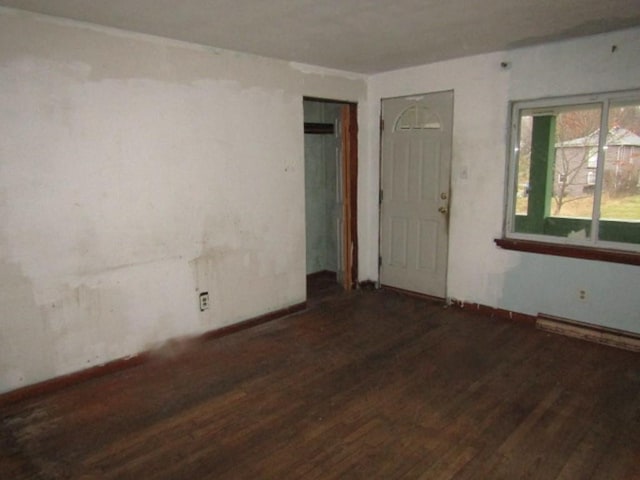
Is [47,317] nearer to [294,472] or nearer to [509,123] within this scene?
[294,472]

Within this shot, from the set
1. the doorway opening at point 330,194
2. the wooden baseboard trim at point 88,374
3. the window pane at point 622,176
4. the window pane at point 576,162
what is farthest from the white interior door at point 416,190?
the wooden baseboard trim at point 88,374

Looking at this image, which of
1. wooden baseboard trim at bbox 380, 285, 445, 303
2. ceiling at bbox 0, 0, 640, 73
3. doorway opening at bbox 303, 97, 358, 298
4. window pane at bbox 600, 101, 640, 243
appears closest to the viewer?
ceiling at bbox 0, 0, 640, 73

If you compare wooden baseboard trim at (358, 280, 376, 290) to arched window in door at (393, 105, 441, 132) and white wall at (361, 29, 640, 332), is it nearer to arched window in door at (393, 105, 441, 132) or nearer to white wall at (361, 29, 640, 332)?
white wall at (361, 29, 640, 332)

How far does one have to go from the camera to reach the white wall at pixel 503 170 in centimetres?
351

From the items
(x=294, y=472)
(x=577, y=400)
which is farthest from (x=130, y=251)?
(x=577, y=400)

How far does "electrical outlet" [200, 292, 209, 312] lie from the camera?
374 cm

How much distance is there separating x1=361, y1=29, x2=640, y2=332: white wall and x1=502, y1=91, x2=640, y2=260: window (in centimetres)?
13

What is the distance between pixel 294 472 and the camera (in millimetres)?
2178

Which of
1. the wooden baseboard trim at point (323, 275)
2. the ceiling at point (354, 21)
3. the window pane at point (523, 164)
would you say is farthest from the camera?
the wooden baseboard trim at point (323, 275)

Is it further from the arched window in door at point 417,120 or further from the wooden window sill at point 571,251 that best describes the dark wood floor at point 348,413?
the arched window in door at point 417,120

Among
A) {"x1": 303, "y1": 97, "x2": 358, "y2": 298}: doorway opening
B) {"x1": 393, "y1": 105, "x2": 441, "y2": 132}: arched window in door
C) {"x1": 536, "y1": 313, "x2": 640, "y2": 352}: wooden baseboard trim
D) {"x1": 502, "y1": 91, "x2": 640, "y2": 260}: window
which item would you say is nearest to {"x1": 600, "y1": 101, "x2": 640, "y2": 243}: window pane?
{"x1": 502, "y1": 91, "x2": 640, "y2": 260}: window

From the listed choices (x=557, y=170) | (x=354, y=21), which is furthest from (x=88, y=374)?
(x=557, y=170)

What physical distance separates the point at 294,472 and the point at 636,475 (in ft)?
5.38

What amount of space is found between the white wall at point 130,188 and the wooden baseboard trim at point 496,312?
6.18ft
